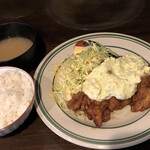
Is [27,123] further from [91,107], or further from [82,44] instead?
[82,44]

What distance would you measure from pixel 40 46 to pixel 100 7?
194cm

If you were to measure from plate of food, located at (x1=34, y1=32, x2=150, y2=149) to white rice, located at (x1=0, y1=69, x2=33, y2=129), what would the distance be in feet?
0.57

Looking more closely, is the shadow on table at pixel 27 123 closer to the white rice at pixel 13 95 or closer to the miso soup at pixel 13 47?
the white rice at pixel 13 95

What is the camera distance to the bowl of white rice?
1.95 meters

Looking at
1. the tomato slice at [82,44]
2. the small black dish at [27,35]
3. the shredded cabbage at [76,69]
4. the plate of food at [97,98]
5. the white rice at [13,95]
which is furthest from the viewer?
the tomato slice at [82,44]

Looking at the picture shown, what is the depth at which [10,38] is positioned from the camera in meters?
3.09

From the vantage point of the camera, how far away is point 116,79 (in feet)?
6.89

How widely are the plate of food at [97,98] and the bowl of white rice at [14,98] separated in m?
0.16

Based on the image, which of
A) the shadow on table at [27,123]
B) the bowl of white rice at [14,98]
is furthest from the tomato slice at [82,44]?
the shadow on table at [27,123]

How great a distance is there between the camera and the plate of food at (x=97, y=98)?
1.88 metres

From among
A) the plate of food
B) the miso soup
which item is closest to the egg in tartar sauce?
the plate of food

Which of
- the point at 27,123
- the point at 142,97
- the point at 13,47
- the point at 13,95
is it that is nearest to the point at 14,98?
the point at 13,95

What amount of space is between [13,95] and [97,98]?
41.7 inches

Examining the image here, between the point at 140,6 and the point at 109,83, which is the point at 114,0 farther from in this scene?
the point at 109,83
